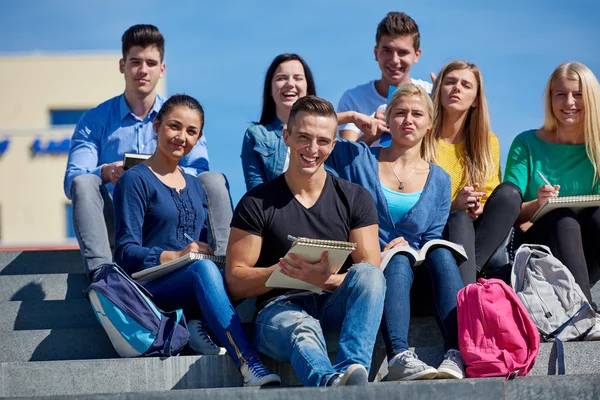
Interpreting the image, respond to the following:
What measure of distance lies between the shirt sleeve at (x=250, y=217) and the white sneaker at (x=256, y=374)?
1.74 feet

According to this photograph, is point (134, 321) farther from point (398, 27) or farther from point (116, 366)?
point (398, 27)

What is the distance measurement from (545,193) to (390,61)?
1.29m

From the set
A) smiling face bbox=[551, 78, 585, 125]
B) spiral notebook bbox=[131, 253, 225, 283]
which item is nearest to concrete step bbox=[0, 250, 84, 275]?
spiral notebook bbox=[131, 253, 225, 283]

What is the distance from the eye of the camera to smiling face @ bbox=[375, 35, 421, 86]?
18.1 feet

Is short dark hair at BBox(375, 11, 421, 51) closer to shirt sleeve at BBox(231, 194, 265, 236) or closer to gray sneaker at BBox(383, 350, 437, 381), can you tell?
shirt sleeve at BBox(231, 194, 265, 236)

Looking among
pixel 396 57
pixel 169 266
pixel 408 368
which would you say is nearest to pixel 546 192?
pixel 396 57

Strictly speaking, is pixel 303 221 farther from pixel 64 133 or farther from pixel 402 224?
pixel 64 133

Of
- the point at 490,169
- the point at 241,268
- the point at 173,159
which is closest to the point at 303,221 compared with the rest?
the point at 241,268

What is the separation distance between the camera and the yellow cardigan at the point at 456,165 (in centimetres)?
495

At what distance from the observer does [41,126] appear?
24.2 metres

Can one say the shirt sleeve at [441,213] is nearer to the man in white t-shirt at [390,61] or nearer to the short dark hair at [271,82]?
the man in white t-shirt at [390,61]

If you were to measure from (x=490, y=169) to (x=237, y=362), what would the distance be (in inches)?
75.6

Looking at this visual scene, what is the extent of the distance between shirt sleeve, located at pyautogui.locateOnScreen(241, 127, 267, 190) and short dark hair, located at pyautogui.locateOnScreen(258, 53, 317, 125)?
24 centimetres

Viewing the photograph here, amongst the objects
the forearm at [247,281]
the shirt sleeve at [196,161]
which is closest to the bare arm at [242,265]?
the forearm at [247,281]
